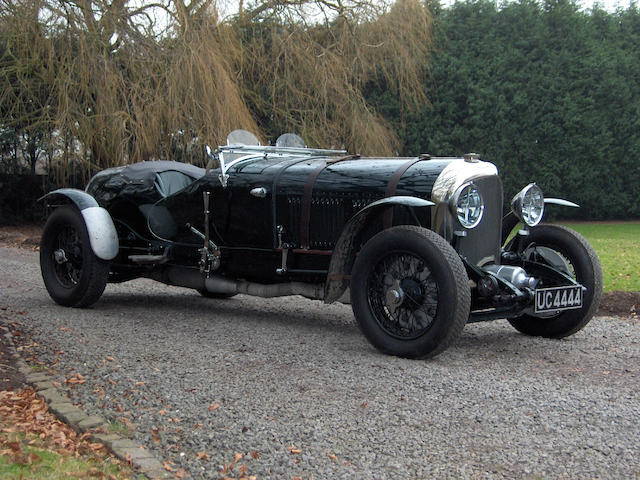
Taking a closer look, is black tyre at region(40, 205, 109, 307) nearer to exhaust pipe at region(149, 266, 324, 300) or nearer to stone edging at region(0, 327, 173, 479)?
exhaust pipe at region(149, 266, 324, 300)

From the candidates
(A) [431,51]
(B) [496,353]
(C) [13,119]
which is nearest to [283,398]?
(B) [496,353]

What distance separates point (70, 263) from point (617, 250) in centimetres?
1053

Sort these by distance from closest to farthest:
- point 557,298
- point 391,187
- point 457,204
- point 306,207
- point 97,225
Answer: point 557,298
point 457,204
point 391,187
point 306,207
point 97,225

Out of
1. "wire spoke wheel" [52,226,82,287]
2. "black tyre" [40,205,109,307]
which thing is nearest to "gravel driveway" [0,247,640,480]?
"black tyre" [40,205,109,307]

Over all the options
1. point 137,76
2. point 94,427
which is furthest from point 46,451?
point 137,76

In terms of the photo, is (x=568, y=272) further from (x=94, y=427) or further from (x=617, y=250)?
(x=617, y=250)

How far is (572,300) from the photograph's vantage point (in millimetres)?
5332

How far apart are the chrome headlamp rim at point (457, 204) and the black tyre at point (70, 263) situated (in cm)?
368

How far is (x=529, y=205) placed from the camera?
5859mm

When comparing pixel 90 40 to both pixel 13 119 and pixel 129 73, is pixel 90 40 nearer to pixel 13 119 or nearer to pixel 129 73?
pixel 129 73

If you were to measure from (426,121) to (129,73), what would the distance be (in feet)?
32.4

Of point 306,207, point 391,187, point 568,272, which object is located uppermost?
point 391,187

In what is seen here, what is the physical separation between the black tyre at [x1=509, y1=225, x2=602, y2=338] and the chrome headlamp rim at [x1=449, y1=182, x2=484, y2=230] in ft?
2.50

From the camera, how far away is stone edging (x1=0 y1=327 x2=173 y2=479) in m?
3.11
